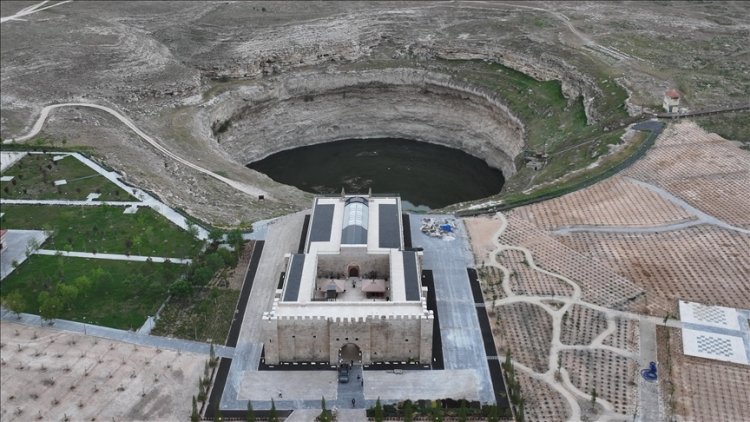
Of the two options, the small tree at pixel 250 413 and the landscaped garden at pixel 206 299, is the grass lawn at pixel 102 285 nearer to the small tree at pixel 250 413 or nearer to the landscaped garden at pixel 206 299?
the landscaped garden at pixel 206 299

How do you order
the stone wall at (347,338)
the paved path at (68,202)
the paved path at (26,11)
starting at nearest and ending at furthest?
the stone wall at (347,338)
the paved path at (68,202)
the paved path at (26,11)

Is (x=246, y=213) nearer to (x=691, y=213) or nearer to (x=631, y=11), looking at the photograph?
(x=691, y=213)

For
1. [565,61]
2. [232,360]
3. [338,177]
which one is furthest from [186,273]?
[565,61]

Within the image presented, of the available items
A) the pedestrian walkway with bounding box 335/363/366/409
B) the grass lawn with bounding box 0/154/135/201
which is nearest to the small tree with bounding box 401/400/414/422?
the pedestrian walkway with bounding box 335/363/366/409

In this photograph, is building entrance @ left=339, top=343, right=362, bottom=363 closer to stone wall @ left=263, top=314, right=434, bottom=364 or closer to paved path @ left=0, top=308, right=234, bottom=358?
stone wall @ left=263, top=314, right=434, bottom=364

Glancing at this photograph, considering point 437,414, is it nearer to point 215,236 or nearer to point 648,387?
point 648,387

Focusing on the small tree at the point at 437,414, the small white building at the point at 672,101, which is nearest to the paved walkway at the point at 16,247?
the small tree at the point at 437,414
